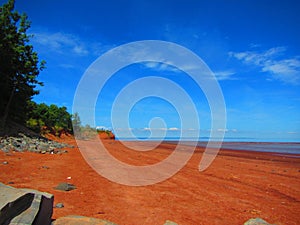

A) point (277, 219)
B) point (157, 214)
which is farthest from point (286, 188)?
point (157, 214)

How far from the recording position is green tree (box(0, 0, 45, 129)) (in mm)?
22125

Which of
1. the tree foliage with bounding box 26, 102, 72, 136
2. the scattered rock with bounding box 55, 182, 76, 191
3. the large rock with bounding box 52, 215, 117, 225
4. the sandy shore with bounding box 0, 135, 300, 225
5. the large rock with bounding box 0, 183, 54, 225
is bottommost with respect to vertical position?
the sandy shore with bounding box 0, 135, 300, 225

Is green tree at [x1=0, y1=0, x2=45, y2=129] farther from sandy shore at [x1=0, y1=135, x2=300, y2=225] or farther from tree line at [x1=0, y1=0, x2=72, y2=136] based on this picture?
sandy shore at [x1=0, y1=135, x2=300, y2=225]

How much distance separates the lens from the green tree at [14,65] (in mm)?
22125

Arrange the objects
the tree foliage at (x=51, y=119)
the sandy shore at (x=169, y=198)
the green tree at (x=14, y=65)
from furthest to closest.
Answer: the tree foliage at (x=51, y=119), the green tree at (x=14, y=65), the sandy shore at (x=169, y=198)

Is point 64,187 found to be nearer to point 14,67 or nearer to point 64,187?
point 64,187

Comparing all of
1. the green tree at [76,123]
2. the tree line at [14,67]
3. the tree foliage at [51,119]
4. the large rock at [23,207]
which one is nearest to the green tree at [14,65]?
the tree line at [14,67]

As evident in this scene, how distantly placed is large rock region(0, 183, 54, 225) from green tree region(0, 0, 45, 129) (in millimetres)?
21947

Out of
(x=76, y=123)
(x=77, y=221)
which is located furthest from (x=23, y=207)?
(x=76, y=123)

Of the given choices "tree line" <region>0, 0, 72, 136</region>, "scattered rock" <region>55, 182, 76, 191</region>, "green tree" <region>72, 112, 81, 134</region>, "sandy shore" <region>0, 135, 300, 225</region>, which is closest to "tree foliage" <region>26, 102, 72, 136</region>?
"green tree" <region>72, 112, 81, 134</region>

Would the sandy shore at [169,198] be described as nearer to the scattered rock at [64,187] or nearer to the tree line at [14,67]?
the scattered rock at [64,187]

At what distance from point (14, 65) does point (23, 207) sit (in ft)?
78.8

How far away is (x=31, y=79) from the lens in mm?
24797

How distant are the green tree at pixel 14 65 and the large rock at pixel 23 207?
72.0 feet
